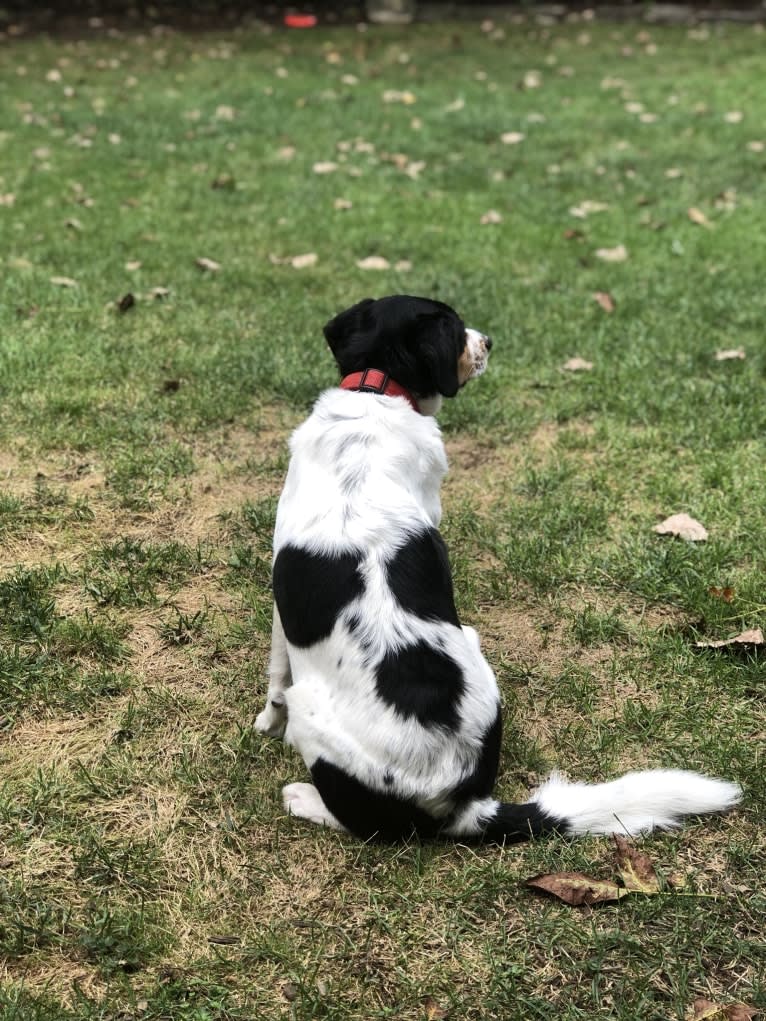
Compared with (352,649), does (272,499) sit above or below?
below

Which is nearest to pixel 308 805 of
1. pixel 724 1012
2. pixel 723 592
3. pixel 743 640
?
pixel 724 1012

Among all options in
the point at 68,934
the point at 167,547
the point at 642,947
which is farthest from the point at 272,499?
the point at 642,947

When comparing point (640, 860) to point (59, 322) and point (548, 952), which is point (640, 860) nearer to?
point (548, 952)

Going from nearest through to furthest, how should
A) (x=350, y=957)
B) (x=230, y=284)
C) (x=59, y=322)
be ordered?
(x=350, y=957) → (x=59, y=322) → (x=230, y=284)

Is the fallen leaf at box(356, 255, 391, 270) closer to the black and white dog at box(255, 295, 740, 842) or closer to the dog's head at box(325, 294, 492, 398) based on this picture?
the dog's head at box(325, 294, 492, 398)

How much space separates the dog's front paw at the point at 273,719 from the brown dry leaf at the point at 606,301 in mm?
3632

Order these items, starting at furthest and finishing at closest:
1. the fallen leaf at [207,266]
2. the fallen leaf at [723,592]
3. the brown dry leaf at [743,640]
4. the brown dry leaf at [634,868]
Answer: the fallen leaf at [207,266]
the fallen leaf at [723,592]
the brown dry leaf at [743,640]
the brown dry leaf at [634,868]

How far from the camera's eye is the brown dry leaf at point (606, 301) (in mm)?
5445

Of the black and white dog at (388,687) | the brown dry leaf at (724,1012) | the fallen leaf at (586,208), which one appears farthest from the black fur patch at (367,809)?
the fallen leaf at (586,208)

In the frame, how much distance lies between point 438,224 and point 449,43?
7637 millimetres

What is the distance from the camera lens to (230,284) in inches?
223

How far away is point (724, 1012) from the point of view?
1.95 metres

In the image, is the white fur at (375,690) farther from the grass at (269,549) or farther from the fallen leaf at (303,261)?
the fallen leaf at (303,261)

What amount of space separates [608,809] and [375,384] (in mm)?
1365
